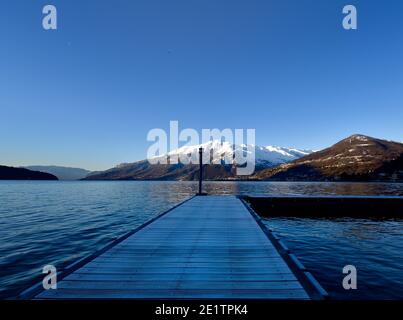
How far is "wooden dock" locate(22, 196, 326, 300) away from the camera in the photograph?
19.3ft

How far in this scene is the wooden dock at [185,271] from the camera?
5.88 m

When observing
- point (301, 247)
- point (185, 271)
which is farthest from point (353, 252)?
point (185, 271)

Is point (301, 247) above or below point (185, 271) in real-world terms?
below

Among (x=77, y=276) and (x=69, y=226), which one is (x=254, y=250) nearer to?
(x=77, y=276)

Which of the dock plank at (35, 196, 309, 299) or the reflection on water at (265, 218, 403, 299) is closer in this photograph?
the dock plank at (35, 196, 309, 299)

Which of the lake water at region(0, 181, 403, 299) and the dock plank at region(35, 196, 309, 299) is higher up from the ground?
the dock plank at region(35, 196, 309, 299)

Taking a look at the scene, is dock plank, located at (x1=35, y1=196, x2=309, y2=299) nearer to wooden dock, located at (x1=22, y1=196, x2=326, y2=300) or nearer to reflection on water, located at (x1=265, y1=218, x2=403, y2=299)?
wooden dock, located at (x1=22, y1=196, x2=326, y2=300)

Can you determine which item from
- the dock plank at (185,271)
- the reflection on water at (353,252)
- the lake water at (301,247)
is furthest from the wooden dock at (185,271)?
the lake water at (301,247)

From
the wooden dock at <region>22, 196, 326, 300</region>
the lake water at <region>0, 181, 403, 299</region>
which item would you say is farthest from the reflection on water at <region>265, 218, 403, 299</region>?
the wooden dock at <region>22, 196, 326, 300</region>

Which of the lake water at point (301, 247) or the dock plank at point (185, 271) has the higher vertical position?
the dock plank at point (185, 271)

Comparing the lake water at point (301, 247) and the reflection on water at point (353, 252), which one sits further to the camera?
the lake water at point (301, 247)

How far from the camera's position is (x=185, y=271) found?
24.1 ft

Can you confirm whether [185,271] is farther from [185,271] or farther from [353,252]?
[353,252]

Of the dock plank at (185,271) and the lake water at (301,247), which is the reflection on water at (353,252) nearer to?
the lake water at (301,247)
